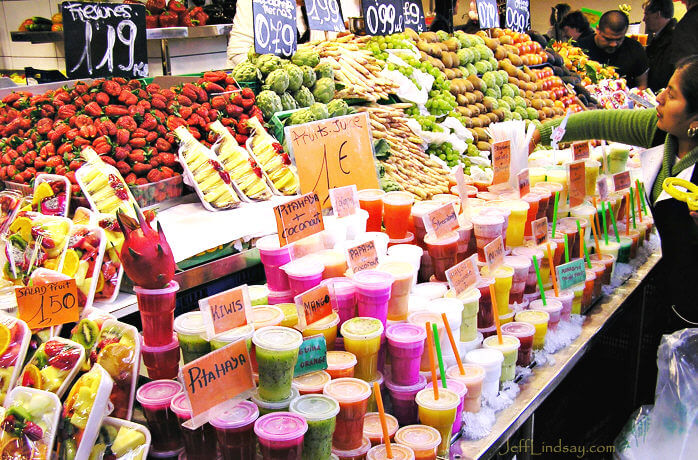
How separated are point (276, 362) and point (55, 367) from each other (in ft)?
1.70

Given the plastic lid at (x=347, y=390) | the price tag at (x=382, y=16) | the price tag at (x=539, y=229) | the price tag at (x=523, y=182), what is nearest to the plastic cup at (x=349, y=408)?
the plastic lid at (x=347, y=390)

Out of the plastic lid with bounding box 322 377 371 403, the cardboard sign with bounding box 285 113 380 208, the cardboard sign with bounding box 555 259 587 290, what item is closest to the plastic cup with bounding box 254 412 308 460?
the plastic lid with bounding box 322 377 371 403

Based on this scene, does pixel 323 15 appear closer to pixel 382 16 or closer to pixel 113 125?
pixel 382 16

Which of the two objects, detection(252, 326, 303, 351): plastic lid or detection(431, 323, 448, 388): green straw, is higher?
detection(252, 326, 303, 351): plastic lid

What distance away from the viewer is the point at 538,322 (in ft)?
7.07

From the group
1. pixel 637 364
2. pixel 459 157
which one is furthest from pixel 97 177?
pixel 637 364

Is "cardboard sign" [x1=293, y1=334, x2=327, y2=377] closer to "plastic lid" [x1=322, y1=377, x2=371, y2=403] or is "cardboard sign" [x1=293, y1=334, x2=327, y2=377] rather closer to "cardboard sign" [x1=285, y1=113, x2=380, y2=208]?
"plastic lid" [x1=322, y1=377, x2=371, y2=403]

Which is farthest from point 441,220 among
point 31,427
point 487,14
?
point 487,14

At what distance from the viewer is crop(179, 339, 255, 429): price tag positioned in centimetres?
125

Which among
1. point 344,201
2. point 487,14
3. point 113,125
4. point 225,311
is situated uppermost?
point 487,14

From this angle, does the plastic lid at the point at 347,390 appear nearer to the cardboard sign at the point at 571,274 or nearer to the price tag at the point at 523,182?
the cardboard sign at the point at 571,274

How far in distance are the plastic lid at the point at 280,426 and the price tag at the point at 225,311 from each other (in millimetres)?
235

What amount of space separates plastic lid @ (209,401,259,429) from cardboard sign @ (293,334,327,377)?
16cm

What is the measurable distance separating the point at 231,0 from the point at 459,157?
4.81m
